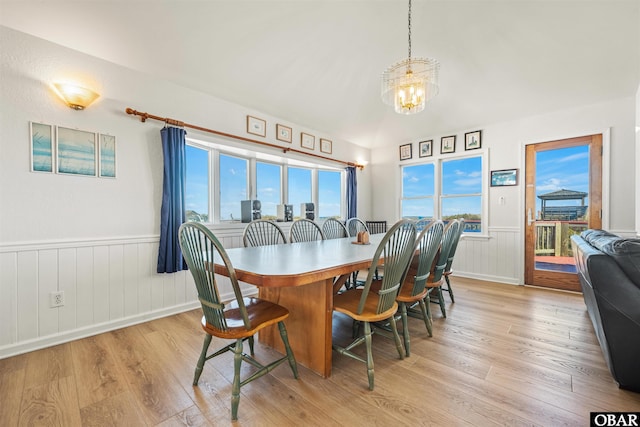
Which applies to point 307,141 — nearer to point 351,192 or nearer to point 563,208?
point 351,192

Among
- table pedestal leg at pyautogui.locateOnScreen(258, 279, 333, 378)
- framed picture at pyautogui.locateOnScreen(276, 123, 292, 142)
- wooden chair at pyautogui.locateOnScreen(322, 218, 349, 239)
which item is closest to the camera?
table pedestal leg at pyautogui.locateOnScreen(258, 279, 333, 378)

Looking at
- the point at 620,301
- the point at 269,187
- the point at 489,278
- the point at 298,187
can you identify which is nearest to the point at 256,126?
the point at 269,187

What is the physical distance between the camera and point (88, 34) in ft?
7.06

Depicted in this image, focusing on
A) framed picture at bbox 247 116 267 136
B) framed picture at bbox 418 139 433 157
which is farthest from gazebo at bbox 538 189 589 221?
framed picture at bbox 247 116 267 136

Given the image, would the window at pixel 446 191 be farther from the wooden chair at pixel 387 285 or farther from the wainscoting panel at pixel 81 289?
the wainscoting panel at pixel 81 289

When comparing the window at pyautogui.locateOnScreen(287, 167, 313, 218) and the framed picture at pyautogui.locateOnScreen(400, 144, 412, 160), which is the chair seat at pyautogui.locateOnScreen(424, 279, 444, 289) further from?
the framed picture at pyautogui.locateOnScreen(400, 144, 412, 160)

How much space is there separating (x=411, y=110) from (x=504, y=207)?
2.48 metres

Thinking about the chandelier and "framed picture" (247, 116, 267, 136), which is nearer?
the chandelier

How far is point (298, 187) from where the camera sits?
4438mm

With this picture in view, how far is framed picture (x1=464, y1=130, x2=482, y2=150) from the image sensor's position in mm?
4137

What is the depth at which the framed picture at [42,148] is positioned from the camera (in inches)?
80.1

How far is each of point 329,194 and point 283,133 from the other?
60.9 inches

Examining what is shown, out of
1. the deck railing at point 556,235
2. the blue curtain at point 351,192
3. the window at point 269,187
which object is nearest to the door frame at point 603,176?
the deck railing at point 556,235

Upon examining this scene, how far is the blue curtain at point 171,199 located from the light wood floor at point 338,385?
26.4 inches
